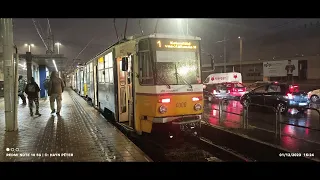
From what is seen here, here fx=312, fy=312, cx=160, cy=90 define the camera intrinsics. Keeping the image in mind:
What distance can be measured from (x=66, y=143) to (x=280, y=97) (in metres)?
11.4

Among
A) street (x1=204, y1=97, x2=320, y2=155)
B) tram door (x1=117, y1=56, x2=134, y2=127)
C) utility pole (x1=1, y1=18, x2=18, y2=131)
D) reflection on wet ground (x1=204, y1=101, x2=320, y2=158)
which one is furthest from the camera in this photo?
tram door (x1=117, y1=56, x2=134, y2=127)

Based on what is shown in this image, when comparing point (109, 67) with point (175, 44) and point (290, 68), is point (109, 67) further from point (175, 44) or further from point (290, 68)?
point (290, 68)

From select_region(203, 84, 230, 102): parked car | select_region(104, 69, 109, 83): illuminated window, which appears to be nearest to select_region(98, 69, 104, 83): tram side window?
select_region(104, 69, 109, 83): illuminated window

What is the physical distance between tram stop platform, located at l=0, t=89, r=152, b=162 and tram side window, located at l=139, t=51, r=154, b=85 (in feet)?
5.57

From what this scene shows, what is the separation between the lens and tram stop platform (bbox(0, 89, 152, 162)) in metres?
6.34

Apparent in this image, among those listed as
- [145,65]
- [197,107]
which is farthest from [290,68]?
[145,65]

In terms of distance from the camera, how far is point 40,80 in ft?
86.9

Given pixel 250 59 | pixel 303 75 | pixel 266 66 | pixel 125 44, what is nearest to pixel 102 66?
pixel 125 44

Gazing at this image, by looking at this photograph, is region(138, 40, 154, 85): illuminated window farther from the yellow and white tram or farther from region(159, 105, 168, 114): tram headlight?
region(159, 105, 168, 114): tram headlight

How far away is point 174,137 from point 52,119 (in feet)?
15.9

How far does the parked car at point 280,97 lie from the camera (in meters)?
15.2

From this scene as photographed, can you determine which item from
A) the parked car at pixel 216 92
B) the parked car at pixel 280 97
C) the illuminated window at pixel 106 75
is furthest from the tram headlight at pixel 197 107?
the parked car at pixel 216 92

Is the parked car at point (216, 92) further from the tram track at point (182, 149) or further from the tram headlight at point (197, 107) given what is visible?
the tram headlight at point (197, 107)
